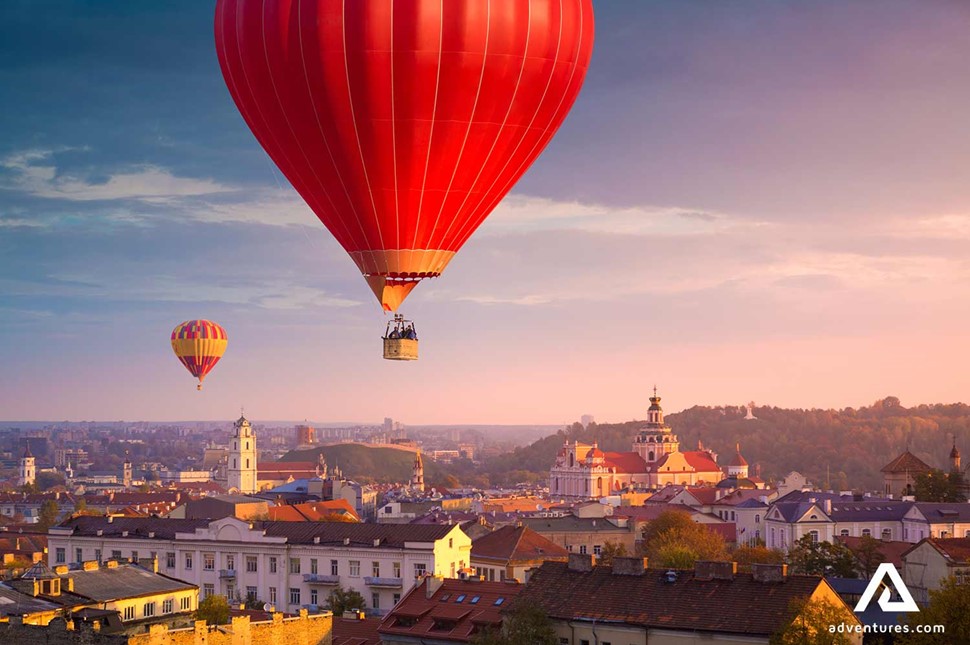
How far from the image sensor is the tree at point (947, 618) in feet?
114

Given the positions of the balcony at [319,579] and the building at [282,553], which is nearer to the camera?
the building at [282,553]

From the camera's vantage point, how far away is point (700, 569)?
40.3 metres

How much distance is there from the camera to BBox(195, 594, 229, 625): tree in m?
46.3

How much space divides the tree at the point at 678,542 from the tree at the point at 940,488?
1306cm

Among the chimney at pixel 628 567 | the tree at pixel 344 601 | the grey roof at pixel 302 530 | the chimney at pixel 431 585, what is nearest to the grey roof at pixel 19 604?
the chimney at pixel 431 585

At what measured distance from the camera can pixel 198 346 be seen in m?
91.1

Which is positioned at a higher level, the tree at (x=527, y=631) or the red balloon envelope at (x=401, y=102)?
the red balloon envelope at (x=401, y=102)

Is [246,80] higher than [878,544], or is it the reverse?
[246,80]

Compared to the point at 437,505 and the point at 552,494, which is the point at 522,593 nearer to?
the point at 437,505

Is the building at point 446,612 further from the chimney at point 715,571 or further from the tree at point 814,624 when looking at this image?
the tree at point 814,624

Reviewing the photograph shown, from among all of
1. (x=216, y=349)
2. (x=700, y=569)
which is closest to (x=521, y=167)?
(x=700, y=569)

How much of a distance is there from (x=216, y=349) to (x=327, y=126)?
60.6 meters

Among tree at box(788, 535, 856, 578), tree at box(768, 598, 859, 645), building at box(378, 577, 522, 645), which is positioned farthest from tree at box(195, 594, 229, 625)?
tree at box(788, 535, 856, 578)

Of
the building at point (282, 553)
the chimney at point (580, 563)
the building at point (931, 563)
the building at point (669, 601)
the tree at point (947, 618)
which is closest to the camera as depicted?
the tree at point (947, 618)
